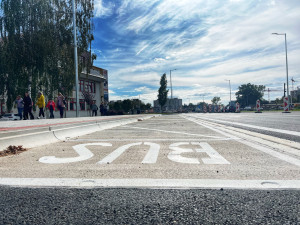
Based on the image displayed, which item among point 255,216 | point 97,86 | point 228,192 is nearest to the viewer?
point 255,216

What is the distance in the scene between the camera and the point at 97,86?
143ft

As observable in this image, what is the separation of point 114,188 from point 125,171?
1.68 ft

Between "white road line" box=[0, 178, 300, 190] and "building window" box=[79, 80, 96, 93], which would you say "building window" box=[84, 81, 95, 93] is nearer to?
"building window" box=[79, 80, 96, 93]

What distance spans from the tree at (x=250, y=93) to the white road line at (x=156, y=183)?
507ft

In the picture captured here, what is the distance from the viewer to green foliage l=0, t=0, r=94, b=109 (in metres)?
16.5

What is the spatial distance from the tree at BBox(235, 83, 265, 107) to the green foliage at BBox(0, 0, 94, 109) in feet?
475

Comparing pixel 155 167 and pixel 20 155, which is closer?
pixel 155 167

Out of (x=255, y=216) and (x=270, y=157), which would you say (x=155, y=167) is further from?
(x=270, y=157)

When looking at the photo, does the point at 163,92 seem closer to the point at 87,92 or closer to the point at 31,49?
the point at 87,92

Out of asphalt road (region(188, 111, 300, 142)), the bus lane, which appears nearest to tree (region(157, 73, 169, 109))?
asphalt road (region(188, 111, 300, 142))

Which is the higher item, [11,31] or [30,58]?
[11,31]

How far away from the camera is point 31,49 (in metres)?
16.5

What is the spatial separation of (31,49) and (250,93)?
5947 inches

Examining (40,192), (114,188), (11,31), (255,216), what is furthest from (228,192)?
(11,31)
